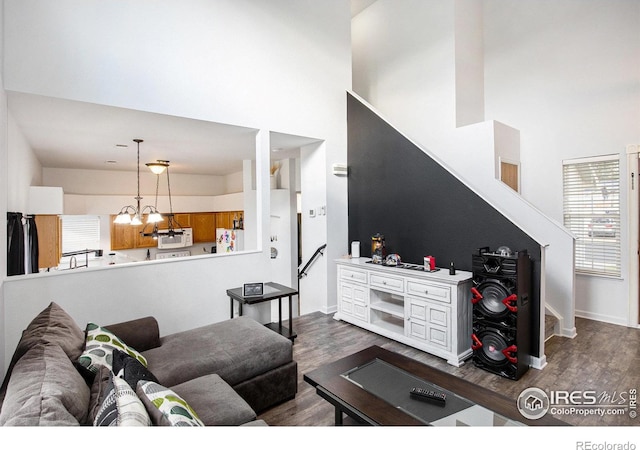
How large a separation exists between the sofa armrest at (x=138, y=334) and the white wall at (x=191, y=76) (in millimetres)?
793

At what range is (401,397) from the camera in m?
1.96

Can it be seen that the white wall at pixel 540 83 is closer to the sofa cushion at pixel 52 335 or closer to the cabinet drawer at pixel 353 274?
the cabinet drawer at pixel 353 274

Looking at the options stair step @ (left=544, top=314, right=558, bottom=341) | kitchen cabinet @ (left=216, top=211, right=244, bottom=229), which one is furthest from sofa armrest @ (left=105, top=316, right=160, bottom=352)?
kitchen cabinet @ (left=216, top=211, right=244, bottom=229)

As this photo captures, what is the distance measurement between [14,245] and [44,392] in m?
2.65

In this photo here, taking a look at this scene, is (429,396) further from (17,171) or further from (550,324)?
(17,171)

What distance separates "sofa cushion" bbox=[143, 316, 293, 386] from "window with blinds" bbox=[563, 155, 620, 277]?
4.46 m

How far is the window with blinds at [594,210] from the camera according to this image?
4.36 m

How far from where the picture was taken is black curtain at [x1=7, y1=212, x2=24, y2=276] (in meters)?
2.94

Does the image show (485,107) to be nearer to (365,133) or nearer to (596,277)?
(365,133)

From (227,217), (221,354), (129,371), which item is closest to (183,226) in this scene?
(227,217)

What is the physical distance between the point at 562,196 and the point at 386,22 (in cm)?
419

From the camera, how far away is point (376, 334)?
4027mm

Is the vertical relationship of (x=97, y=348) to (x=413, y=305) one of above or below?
above
